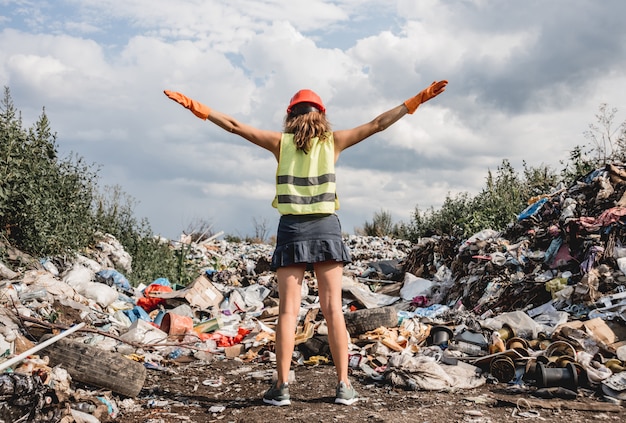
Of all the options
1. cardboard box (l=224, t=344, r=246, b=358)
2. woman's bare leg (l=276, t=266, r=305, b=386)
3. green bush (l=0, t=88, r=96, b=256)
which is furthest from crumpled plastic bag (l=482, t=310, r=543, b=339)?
green bush (l=0, t=88, r=96, b=256)

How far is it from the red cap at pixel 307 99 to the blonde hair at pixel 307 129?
0.22 feet

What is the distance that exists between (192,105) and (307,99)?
800 mm

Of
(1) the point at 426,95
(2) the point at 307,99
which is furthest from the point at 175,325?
(1) the point at 426,95

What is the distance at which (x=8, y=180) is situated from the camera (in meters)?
8.97

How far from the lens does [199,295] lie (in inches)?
355

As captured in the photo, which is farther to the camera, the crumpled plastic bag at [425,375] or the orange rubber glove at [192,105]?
the crumpled plastic bag at [425,375]

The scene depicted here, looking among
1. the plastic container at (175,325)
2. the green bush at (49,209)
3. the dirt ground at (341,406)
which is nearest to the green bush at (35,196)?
the green bush at (49,209)

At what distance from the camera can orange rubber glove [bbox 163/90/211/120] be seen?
161 inches

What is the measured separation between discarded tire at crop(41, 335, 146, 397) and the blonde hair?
214 cm

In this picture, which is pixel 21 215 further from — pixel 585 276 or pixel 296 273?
pixel 585 276

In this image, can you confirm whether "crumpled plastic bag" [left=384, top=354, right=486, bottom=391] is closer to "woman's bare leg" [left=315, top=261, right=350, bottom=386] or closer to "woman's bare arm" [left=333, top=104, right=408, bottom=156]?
"woman's bare leg" [left=315, top=261, right=350, bottom=386]

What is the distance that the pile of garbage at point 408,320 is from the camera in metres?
4.45

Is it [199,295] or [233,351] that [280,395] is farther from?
[199,295]

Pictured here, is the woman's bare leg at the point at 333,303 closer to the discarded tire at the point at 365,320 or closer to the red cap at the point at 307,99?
the red cap at the point at 307,99
